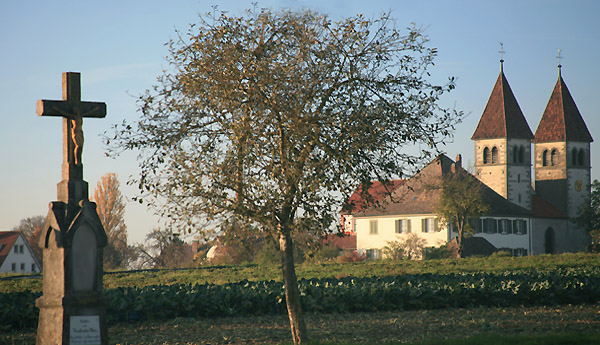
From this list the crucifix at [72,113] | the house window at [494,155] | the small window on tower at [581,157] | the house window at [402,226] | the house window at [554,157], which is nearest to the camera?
the crucifix at [72,113]

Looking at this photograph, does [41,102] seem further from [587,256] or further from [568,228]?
[568,228]

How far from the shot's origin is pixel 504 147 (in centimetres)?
8575

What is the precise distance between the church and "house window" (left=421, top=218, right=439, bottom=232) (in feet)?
0.34

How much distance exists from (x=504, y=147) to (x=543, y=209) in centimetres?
896

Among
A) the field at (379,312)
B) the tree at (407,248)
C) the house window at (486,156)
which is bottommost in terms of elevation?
the tree at (407,248)

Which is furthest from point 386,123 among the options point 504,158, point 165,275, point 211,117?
point 504,158

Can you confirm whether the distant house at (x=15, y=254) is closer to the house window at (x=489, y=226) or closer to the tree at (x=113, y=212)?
the tree at (x=113, y=212)

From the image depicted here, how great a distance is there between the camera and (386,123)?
12.4 m

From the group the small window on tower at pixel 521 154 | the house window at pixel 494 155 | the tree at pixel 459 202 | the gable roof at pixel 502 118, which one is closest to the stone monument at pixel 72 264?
the tree at pixel 459 202

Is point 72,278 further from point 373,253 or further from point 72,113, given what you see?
point 373,253

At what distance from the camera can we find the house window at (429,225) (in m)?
72.7

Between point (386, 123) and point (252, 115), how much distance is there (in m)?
2.34

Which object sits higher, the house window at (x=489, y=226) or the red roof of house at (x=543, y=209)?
the red roof of house at (x=543, y=209)

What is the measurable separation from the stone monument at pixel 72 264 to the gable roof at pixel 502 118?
8056 cm
